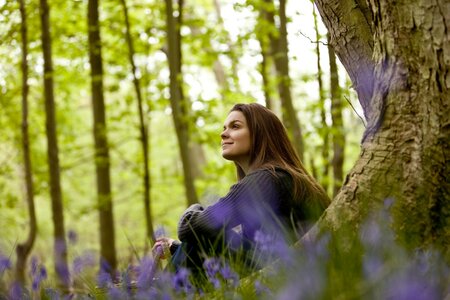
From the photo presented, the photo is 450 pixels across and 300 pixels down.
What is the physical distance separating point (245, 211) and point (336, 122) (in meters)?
3.88

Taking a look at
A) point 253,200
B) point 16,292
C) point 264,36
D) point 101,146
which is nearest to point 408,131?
point 253,200

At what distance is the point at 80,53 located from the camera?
10.1m

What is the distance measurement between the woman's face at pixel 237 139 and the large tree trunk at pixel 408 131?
1.33 m

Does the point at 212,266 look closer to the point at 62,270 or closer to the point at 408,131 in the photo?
the point at 62,270

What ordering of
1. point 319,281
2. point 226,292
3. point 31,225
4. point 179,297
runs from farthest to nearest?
point 31,225 < point 179,297 < point 226,292 < point 319,281

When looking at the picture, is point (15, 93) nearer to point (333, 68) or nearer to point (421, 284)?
point (333, 68)

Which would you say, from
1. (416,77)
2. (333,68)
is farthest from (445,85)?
(333,68)

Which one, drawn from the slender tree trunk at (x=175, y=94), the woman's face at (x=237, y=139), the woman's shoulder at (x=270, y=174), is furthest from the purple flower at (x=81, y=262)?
the slender tree trunk at (x=175, y=94)

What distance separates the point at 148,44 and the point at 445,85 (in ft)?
26.2

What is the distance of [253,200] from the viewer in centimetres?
356

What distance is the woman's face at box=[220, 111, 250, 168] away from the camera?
13.4 feet

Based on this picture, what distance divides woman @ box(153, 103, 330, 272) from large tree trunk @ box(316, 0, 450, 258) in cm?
58

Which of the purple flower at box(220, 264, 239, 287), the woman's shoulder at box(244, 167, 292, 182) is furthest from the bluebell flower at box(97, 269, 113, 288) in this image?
the woman's shoulder at box(244, 167, 292, 182)

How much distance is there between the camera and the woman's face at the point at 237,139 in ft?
13.4
